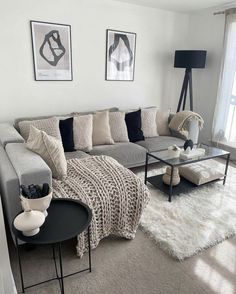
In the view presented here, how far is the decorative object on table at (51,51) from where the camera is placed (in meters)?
3.10

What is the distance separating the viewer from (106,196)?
1.87 metres

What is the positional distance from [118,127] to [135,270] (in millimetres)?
→ 2017

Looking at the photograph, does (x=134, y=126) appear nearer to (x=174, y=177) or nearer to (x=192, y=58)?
(x=174, y=177)

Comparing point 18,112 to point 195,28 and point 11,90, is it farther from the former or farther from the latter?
point 195,28

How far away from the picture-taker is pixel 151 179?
2934 mm

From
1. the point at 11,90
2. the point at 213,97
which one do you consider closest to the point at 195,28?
the point at 213,97

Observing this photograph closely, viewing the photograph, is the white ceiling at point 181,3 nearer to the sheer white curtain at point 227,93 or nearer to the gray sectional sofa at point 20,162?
the sheer white curtain at point 227,93

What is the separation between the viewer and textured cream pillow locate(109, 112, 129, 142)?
131 inches

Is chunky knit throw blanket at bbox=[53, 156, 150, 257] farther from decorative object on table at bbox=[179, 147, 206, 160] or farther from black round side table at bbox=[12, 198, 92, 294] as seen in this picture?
decorative object on table at bbox=[179, 147, 206, 160]

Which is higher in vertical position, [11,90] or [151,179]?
[11,90]

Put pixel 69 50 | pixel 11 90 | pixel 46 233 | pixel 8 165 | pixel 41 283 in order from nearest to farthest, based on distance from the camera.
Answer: pixel 46 233, pixel 41 283, pixel 8 165, pixel 11 90, pixel 69 50

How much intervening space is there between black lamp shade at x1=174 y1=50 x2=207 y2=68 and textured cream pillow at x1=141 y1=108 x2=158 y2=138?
97 centimetres

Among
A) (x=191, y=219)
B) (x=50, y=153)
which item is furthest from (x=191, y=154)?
(x=50, y=153)

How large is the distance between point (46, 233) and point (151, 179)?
1808 mm
